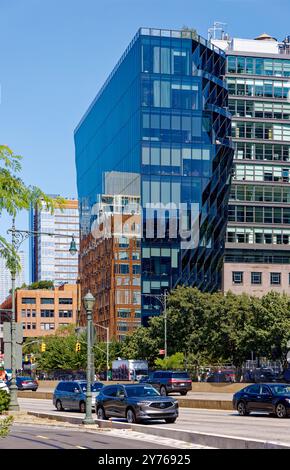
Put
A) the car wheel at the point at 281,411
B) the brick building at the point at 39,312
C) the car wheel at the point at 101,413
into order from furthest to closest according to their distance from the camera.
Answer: the brick building at the point at 39,312, the car wheel at the point at 281,411, the car wheel at the point at 101,413

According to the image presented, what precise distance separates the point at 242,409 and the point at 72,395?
9.28 m

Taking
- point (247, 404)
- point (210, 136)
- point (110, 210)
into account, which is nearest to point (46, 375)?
point (110, 210)

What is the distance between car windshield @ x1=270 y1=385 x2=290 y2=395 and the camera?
3688cm

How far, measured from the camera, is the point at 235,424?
1300 inches

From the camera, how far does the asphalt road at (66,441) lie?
24.1 meters

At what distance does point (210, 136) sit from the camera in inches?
5007

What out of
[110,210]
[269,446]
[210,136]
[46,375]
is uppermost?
[210,136]

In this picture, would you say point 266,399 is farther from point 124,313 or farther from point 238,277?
point 238,277

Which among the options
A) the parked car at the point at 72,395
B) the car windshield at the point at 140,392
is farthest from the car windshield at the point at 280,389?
the parked car at the point at 72,395

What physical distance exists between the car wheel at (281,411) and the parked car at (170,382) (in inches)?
1092

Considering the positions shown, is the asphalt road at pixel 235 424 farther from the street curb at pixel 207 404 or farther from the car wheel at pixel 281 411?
the street curb at pixel 207 404
